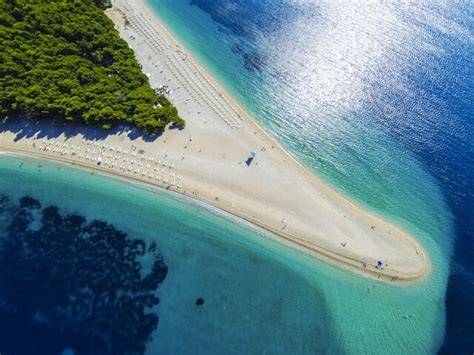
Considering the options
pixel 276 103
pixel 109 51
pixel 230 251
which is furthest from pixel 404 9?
pixel 230 251

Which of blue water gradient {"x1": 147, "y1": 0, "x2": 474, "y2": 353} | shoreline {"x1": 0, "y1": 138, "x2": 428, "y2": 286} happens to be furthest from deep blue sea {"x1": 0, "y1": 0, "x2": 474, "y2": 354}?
shoreline {"x1": 0, "y1": 138, "x2": 428, "y2": 286}

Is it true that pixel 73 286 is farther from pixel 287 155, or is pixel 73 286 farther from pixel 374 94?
pixel 374 94

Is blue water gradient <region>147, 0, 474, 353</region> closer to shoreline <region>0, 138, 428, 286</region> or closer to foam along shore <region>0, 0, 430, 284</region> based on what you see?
foam along shore <region>0, 0, 430, 284</region>

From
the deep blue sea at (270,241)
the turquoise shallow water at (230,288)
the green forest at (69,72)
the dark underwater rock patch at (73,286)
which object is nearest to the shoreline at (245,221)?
the turquoise shallow water at (230,288)

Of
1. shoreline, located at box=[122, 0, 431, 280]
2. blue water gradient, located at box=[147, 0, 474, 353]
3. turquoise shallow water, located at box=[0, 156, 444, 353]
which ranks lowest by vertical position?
turquoise shallow water, located at box=[0, 156, 444, 353]

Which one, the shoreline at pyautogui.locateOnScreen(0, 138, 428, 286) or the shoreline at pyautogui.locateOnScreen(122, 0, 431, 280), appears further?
the shoreline at pyautogui.locateOnScreen(122, 0, 431, 280)

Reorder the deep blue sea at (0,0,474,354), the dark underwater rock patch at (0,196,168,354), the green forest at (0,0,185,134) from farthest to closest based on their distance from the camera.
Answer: the green forest at (0,0,185,134) < the deep blue sea at (0,0,474,354) < the dark underwater rock patch at (0,196,168,354)

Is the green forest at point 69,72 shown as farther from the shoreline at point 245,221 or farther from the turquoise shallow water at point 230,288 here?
the turquoise shallow water at point 230,288
